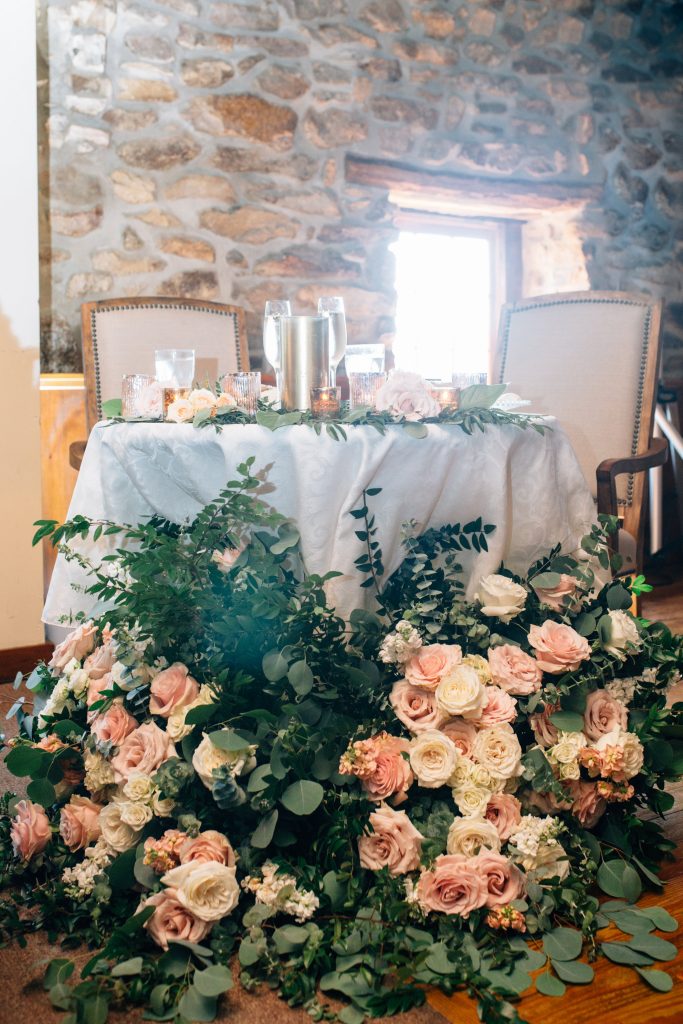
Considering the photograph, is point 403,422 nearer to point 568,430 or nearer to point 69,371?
point 568,430

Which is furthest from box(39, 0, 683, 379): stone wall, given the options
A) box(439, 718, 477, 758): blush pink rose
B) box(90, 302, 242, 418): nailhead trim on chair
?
box(439, 718, 477, 758): blush pink rose

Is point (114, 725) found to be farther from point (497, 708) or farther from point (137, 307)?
point (137, 307)

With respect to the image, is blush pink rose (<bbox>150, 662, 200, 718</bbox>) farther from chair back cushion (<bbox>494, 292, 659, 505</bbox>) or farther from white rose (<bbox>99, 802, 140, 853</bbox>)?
chair back cushion (<bbox>494, 292, 659, 505</bbox>)

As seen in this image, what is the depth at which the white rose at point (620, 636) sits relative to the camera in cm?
163

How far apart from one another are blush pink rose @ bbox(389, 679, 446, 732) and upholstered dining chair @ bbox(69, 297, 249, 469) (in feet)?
5.65

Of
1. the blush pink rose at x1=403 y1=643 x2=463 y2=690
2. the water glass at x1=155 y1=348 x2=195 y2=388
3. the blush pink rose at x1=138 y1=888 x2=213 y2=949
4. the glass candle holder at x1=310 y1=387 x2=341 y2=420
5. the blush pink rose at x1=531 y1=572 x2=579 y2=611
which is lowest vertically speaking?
the blush pink rose at x1=138 y1=888 x2=213 y2=949

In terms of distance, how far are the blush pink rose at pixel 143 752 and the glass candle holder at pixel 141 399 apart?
2.03 ft

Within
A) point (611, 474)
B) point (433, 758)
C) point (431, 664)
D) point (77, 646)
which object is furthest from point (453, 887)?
point (611, 474)

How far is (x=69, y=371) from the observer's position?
3.32 metres

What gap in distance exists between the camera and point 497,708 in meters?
1.56

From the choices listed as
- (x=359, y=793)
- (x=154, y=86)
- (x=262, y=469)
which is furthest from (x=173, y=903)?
(x=154, y=86)

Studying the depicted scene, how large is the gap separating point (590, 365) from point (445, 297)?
170 centimetres

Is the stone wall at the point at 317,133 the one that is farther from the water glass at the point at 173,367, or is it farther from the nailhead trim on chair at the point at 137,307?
the water glass at the point at 173,367

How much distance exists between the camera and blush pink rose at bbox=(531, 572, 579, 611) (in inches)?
67.5
